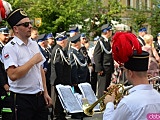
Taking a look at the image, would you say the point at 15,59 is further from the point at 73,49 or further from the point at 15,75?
the point at 73,49

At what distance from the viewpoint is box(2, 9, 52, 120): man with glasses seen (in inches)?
209

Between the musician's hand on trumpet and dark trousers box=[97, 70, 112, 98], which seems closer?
the musician's hand on trumpet

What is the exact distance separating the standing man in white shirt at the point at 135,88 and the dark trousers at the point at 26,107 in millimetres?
1863

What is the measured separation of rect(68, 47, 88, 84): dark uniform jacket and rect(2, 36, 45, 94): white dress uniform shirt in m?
5.02

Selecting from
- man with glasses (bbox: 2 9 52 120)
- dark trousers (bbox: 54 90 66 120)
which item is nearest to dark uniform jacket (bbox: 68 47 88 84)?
dark trousers (bbox: 54 90 66 120)

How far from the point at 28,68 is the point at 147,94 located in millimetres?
2027

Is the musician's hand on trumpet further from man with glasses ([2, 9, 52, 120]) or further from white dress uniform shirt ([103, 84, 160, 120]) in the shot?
man with glasses ([2, 9, 52, 120])

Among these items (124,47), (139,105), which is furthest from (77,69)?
(139,105)

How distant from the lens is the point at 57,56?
A: 979 centimetres

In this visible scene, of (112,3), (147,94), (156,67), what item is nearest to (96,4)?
(112,3)

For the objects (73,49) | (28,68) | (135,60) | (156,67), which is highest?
(135,60)

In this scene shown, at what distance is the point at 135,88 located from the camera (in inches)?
140

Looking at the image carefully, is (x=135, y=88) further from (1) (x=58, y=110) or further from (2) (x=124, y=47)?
(1) (x=58, y=110)

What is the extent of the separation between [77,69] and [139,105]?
755 cm
